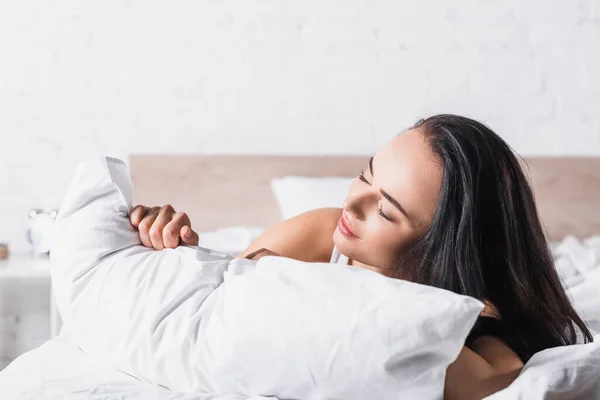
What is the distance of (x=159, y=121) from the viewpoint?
2867 mm

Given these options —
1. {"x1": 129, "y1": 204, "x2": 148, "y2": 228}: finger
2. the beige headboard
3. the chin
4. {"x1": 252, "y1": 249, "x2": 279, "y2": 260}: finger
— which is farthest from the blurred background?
the chin

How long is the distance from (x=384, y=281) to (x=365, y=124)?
80.4 inches

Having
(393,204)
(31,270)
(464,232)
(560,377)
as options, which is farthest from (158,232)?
(31,270)

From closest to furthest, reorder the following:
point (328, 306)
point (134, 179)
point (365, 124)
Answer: point (328, 306) < point (134, 179) < point (365, 124)

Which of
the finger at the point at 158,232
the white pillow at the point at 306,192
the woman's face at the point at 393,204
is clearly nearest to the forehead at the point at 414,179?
the woman's face at the point at 393,204

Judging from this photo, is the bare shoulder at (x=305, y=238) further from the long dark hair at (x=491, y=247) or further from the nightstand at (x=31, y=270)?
the nightstand at (x=31, y=270)

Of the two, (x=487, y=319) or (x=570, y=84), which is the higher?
(x=570, y=84)

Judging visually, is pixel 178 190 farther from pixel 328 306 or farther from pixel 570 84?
pixel 328 306

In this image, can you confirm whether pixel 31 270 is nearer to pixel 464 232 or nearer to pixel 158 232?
pixel 158 232

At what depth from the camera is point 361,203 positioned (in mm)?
1236

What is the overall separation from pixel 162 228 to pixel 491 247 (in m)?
0.51

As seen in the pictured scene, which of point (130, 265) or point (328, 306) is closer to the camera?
point (328, 306)

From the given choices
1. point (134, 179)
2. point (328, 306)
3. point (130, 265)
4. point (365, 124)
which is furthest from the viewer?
point (365, 124)

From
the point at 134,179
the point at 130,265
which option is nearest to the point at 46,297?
the point at 134,179
